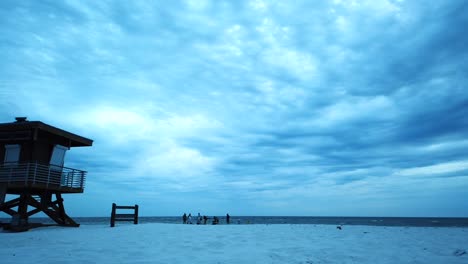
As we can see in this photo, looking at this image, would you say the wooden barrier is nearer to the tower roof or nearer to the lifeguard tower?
the lifeguard tower

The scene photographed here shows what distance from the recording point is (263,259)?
389 inches

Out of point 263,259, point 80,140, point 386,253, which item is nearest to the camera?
point 263,259

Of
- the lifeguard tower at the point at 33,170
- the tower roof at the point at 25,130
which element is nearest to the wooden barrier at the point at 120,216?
the lifeguard tower at the point at 33,170

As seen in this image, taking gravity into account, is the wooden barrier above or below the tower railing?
below

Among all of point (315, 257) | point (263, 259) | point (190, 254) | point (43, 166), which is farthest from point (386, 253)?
point (43, 166)

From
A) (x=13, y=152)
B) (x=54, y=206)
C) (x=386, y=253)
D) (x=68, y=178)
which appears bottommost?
(x=386, y=253)

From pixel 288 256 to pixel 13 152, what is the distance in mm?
20667

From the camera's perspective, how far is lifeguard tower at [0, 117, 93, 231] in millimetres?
20703

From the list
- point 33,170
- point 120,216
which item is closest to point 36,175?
point 33,170

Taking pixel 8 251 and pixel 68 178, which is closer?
pixel 8 251

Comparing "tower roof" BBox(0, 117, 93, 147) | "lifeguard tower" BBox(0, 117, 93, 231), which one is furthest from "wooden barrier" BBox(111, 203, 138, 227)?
"tower roof" BBox(0, 117, 93, 147)

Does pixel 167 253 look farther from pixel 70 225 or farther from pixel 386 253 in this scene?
pixel 70 225

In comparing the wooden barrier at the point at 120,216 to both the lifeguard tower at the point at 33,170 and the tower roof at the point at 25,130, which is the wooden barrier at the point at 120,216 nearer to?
the lifeguard tower at the point at 33,170

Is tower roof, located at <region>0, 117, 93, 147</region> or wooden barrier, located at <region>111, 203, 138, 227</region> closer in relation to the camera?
tower roof, located at <region>0, 117, 93, 147</region>
